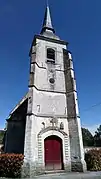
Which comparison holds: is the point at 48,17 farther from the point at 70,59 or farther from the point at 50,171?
the point at 50,171

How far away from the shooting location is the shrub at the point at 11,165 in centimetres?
1018

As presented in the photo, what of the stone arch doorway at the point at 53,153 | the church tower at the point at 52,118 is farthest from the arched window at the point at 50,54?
the stone arch doorway at the point at 53,153

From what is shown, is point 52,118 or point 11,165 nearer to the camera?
point 11,165

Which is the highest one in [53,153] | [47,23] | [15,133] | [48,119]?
[47,23]

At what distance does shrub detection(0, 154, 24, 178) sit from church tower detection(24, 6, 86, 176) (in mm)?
570

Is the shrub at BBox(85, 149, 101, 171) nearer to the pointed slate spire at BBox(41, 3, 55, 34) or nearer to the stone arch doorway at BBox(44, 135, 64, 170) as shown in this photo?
the stone arch doorway at BBox(44, 135, 64, 170)

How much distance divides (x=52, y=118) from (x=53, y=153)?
3021 millimetres

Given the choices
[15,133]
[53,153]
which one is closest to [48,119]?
[53,153]

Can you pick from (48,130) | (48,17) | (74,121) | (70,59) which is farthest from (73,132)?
(48,17)

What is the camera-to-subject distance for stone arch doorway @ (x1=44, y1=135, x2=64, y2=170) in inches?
475

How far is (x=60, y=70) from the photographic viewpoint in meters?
16.7

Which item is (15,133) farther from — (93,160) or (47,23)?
(47,23)

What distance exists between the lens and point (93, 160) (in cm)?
1225

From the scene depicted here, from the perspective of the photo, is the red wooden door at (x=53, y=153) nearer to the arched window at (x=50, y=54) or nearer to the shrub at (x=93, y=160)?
the shrub at (x=93, y=160)
